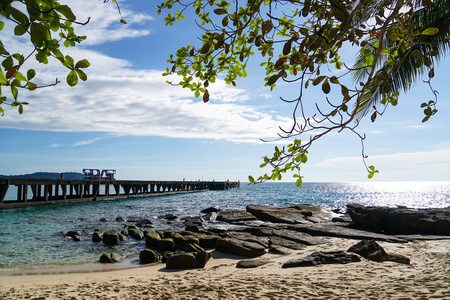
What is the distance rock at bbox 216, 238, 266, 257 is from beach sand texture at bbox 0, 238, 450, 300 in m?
1.33

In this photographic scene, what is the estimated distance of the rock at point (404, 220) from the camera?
11.3 metres

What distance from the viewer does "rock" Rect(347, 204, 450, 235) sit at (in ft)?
37.1

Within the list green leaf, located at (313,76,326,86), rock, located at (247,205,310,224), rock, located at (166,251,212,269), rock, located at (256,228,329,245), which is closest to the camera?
green leaf, located at (313,76,326,86)

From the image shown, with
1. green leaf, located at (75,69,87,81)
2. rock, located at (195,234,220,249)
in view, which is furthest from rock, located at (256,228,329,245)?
green leaf, located at (75,69,87,81)

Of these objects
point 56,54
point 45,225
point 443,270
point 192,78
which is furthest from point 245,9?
point 45,225

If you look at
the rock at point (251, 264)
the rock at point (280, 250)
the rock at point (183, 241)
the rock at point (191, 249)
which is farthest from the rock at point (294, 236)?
the rock at point (251, 264)

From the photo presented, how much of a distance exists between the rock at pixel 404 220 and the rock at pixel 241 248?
6154 mm

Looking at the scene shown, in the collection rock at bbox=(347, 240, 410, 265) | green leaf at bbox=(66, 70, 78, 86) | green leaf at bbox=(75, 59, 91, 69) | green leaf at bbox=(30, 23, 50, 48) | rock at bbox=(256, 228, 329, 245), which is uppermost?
green leaf at bbox=(30, 23, 50, 48)

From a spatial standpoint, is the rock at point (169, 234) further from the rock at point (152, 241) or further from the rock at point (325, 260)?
the rock at point (325, 260)

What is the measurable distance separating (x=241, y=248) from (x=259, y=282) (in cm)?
365

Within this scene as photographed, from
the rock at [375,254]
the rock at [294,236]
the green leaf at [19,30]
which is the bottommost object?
the rock at [294,236]

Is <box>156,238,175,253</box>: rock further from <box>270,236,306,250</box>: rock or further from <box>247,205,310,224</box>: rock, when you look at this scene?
<box>247,205,310,224</box>: rock

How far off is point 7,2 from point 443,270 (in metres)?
6.94

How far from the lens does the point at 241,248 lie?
9.22 metres
